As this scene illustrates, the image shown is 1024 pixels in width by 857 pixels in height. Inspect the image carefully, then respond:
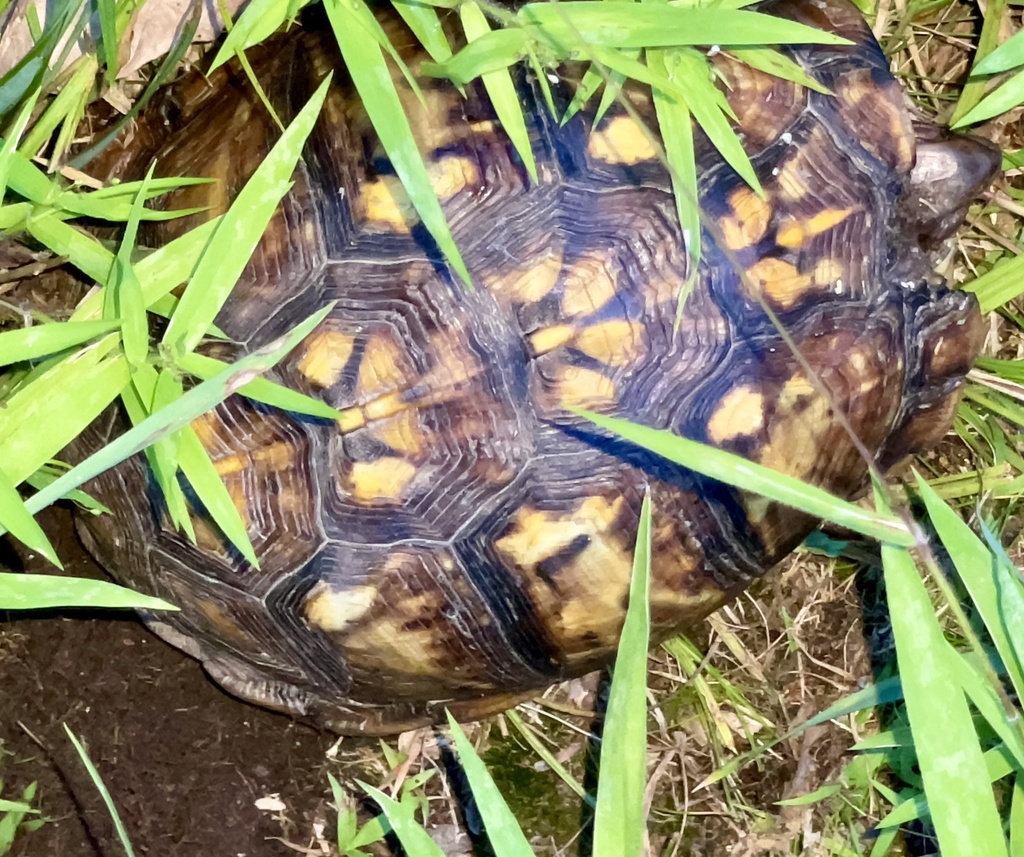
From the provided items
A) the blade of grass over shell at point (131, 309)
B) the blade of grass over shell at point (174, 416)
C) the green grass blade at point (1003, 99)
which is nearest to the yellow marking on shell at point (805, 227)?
the green grass blade at point (1003, 99)

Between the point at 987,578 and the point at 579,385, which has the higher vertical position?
the point at 579,385

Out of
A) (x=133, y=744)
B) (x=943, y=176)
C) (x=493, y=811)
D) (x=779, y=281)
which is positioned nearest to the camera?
(x=493, y=811)

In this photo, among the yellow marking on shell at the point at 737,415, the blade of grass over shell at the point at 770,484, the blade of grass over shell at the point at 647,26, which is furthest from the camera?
the yellow marking on shell at the point at 737,415

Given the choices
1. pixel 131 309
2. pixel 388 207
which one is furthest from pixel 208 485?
pixel 388 207

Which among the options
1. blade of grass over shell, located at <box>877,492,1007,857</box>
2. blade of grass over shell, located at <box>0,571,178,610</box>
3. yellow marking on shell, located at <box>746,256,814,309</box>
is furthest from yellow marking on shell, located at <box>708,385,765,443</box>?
blade of grass over shell, located at <box>0,571,178,610</box>

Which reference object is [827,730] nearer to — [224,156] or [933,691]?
[933,691]

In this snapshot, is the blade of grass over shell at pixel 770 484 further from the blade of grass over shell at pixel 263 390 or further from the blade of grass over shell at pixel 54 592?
the blade of grass over shell at pixel 54 592

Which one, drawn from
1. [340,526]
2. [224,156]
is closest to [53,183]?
[224,156]

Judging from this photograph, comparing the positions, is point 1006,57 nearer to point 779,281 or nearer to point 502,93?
point 779,281
